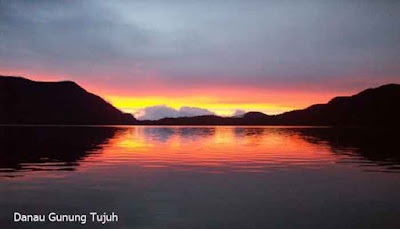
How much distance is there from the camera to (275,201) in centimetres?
1939

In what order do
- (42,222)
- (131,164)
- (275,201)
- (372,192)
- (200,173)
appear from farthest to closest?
(131,164)
(200,173)
(372,192)
(275,201)
(42,222)

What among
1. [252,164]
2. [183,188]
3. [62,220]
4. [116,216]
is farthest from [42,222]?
[252,164]

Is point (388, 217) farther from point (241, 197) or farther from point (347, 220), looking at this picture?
point (241, 197)

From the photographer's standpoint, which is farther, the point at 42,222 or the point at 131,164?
the point at 131,164

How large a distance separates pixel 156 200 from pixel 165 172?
1081 cm

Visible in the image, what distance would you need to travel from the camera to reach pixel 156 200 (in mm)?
19656

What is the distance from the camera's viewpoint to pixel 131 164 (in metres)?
36.1

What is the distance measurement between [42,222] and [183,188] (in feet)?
31.5

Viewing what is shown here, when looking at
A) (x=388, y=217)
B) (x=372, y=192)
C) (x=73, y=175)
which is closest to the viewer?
(x=388, y=217)

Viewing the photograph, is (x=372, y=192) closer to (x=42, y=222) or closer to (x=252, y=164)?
(x=252, y=164)

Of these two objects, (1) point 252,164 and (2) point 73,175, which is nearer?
(2) point 73,175

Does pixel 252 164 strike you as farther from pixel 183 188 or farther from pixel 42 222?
pixel 42 222

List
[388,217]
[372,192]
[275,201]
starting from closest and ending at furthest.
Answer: [388,217] → [275,201] → [372,192]

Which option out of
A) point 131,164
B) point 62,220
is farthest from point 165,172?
point 62,220
